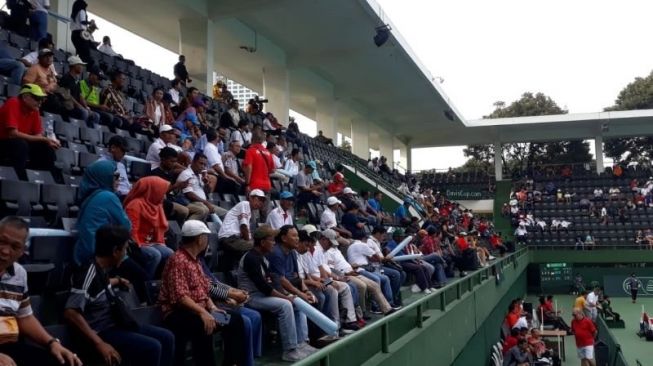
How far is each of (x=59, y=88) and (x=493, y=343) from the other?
37.0 ft

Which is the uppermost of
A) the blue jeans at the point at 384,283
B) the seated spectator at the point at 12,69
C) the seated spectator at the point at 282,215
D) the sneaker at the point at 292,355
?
the seated spectator at the point at 12,69

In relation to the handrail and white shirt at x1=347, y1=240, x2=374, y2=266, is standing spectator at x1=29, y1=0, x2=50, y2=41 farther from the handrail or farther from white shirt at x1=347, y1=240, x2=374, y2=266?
the handrail

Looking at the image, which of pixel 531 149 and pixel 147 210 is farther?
pixel 531 149

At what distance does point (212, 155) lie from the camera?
300 inches

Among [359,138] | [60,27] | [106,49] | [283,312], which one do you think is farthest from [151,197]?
[359,138]

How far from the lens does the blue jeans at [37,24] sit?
810cm

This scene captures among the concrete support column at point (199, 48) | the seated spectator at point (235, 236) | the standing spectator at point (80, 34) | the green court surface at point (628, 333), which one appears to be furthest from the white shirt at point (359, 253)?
the concrete support column at point (199, 48)

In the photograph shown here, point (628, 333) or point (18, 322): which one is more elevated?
point (18, 322)

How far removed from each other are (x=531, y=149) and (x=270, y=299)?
151 ft

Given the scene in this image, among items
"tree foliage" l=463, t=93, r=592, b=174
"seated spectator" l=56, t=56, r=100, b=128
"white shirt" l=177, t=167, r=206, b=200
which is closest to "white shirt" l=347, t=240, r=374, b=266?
"white shirt" l=177, t=167, r=206, b=200

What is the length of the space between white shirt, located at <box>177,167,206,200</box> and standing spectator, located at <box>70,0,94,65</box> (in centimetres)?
369

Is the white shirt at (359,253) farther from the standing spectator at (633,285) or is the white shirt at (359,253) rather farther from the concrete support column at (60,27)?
the standing spectator at (633,285)

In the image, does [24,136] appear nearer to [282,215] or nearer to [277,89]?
[282,215]

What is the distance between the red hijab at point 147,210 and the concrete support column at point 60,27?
314 inches
